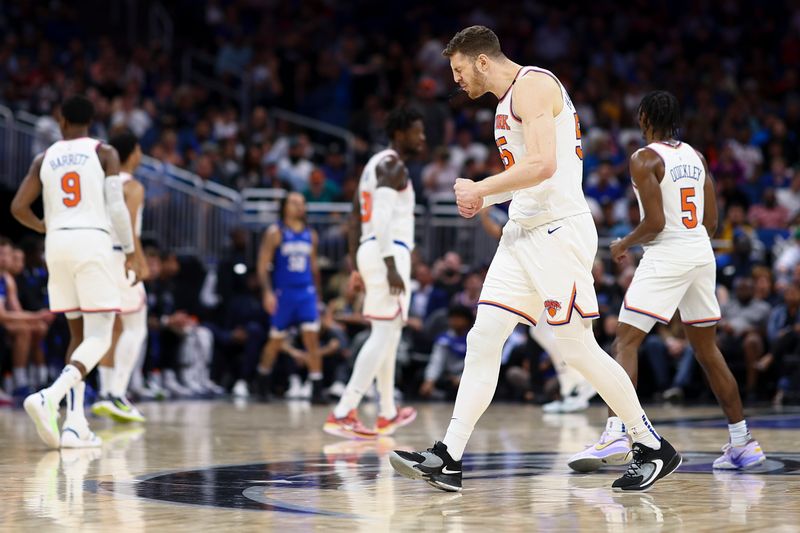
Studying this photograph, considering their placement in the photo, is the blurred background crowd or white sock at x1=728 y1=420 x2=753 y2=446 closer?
white sock at x1=728 y1=420 x2=753 y2=446

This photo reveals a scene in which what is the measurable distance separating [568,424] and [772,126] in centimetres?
954

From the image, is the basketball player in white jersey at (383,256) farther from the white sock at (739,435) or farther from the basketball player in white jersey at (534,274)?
the basketball player in white jersey at (534,274)

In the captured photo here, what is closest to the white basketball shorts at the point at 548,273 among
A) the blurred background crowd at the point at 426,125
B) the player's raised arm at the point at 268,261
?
the blurred background crowd at the point at 426,125

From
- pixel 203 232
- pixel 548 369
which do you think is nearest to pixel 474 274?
pixel 548 369

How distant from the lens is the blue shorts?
13945 mm

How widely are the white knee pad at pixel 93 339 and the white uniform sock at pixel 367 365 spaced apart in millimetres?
1786

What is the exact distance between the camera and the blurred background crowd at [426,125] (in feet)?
47.1

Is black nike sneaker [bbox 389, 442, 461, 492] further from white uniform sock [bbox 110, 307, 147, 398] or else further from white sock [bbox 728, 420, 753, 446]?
white uniform sock [bbox 110, 307, 147, 398]

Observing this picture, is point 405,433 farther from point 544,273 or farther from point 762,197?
point 762,197

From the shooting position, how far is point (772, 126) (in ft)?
60.7

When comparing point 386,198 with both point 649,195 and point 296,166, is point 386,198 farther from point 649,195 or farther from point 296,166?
point 296,166

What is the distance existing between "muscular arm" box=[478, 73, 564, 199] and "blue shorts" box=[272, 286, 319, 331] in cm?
818

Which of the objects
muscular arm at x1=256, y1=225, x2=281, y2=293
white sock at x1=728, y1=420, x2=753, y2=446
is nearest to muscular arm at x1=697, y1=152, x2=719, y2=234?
white sock at x1=728, y1=420, x2=753, y2=446

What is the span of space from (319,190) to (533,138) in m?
12.2
